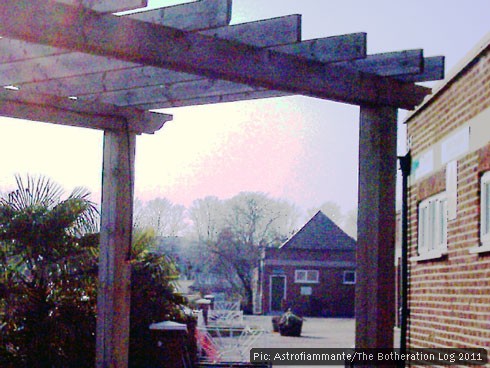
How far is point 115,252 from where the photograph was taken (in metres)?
5.66

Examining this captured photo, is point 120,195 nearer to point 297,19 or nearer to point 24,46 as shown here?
point 24,46

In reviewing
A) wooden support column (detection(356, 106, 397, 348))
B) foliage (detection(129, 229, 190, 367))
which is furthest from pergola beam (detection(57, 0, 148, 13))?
foliage (detection(129, 229, 190, 367))

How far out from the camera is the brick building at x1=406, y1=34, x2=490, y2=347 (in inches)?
260

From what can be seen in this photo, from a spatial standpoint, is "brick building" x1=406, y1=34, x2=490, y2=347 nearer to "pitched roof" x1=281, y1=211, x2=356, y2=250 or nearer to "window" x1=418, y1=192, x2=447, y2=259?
"window" x1=418, y1=192, x2=447, y2=259

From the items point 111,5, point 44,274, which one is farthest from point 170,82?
point 44,274

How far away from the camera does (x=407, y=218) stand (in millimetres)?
8977

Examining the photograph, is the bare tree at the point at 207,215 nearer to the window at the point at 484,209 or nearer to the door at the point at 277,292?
the door at the point at 277,292

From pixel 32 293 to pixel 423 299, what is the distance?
13.8 feet

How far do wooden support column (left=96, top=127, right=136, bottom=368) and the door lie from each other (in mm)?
28986

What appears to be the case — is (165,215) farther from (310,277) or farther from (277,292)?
(310,277)

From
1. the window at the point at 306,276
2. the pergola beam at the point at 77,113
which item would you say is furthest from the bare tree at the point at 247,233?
the pergola beam at the point at 77,113

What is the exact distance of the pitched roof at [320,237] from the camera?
31.4m

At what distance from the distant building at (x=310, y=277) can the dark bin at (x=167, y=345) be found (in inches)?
966

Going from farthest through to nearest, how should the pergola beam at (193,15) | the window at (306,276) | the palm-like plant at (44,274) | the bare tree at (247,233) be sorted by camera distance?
the window at (306,276) → the bare tree at (247,233) → the palm-like plant at (44,274) → the pergola beam at (193,15)
